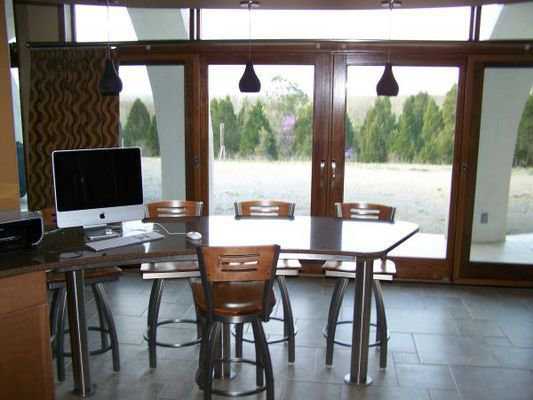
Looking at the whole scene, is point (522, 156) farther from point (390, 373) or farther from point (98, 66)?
point (98, 66)

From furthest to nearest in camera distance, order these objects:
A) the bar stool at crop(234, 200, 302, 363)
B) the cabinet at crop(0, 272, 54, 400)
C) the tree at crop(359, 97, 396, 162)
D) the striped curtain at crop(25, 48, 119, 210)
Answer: the striped curtain at crop(25, 48, 119, 210) < the tree at crop(359, 97, 396, 162) < the bar stool at crop(234, 200, 302, 363) < the cabinet at crop(0, 272, 54, 400)

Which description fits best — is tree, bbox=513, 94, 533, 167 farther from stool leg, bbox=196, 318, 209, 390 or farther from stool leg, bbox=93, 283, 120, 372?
stool leg, bbox=93, 283, 120, 372

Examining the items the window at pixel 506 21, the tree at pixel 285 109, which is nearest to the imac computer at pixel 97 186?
the tree at pixel 285 109

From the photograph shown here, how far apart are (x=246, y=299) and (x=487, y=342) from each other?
217 centimetres

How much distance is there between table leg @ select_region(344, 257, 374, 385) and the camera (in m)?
3.28

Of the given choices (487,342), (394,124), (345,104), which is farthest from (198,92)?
(487,342)

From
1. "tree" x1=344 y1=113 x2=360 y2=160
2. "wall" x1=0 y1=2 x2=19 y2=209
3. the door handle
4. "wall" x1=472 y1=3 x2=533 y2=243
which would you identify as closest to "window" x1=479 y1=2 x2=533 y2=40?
"wall" x1=472 y1=3 x2=533 y2=243

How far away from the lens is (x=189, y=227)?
365 centimetres

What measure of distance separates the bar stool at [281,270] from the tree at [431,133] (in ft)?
6.19

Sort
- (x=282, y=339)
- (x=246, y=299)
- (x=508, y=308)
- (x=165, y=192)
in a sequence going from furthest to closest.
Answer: (x=165, y=192) < (x=508, y=308) < (x=282, y=339) < (x=246, y=299)

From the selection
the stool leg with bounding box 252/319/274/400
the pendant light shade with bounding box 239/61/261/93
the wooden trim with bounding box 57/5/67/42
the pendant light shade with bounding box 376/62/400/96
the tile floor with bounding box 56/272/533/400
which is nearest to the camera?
the stool leg with bounding box 252/319/274/400

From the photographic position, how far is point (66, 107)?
219 inches

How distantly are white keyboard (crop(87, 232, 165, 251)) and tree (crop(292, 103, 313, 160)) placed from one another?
2461 millimetres

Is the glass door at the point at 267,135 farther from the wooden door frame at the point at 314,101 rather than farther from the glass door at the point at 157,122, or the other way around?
the glass door at the point at 157,122
